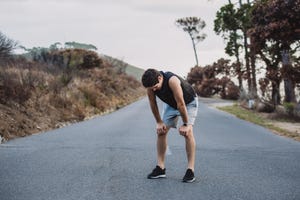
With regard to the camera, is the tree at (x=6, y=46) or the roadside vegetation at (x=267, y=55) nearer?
the roadside vegetation at (x=267, y=55)

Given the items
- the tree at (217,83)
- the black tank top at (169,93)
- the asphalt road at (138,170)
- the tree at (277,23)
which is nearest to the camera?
the asphalt road at (138,170)

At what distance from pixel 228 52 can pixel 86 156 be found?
25.4 metres

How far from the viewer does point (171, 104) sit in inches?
239

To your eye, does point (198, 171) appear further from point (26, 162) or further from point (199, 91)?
point (199, 91)

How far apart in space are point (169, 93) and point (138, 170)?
5.34ft

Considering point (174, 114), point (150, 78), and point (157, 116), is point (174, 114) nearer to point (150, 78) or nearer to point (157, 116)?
point (157, 116)

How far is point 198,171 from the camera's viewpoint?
6945 millimetres

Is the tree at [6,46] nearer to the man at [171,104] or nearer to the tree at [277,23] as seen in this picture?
the tree at [277,23]

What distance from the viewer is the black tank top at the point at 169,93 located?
586 centimetres

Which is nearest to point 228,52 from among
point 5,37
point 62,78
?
point 62,78

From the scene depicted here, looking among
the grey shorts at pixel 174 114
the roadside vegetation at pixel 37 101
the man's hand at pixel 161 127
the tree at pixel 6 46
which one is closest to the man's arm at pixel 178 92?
the grey shorts at pixel 174 114

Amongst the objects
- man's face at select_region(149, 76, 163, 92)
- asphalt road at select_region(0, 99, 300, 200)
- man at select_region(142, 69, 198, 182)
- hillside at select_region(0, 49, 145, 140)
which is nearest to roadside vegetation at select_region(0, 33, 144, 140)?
hillside at select_region(0, 49, 145, 140)

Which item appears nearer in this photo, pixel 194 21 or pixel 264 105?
pixel 264 105

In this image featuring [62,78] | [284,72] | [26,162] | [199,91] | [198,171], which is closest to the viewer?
[198,171]
